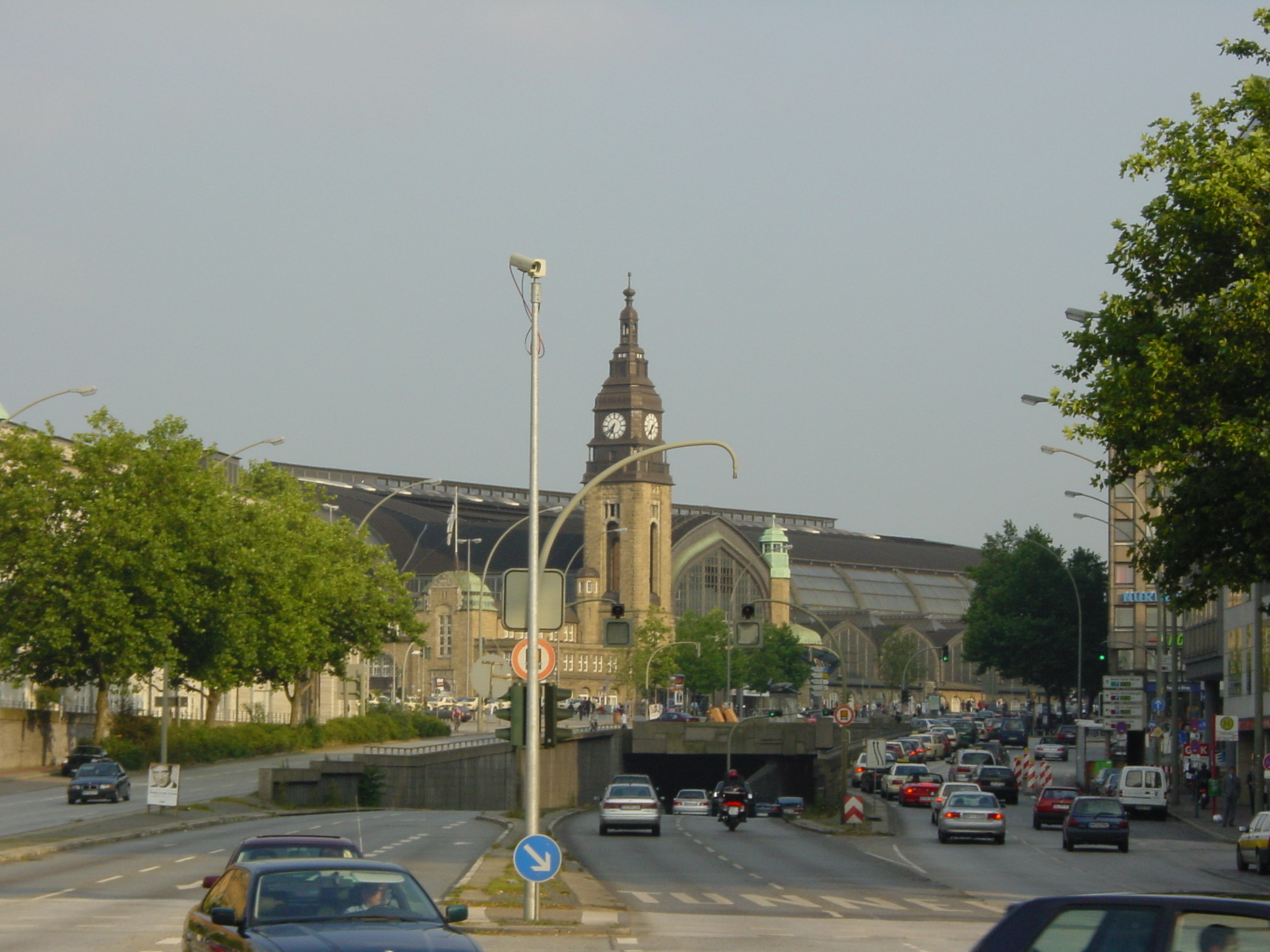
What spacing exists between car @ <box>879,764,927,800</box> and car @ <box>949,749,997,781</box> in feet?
8.77

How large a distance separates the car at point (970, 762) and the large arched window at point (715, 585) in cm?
10720

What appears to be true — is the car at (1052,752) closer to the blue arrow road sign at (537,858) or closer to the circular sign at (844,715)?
the circular sign at (844,715)

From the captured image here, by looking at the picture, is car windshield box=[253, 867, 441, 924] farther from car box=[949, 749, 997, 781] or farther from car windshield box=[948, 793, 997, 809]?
car box=[949, 749, 997, 781]

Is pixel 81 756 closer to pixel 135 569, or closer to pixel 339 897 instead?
pixel 135 569

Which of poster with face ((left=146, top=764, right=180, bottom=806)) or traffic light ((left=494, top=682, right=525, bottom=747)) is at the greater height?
traffic light ((left=494, top=682, right=525, bottom=747))

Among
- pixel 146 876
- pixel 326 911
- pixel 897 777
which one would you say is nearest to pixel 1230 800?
pixel 897 777

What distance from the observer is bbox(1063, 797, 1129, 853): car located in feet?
138

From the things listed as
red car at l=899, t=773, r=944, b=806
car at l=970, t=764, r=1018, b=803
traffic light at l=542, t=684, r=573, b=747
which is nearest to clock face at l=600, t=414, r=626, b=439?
red car at l=899, t=773, r=944, b=806

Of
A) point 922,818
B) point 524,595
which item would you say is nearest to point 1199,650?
point 922,818

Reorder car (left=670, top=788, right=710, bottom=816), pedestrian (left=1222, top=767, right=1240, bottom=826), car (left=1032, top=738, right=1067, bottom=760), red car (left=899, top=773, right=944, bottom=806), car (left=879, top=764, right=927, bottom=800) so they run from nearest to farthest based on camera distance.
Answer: pedestrian (left=1222, top=767, right=1240, bottom=826), red car (left=899, top=773, right=944, bottom=806), car (left=879, top=764, right=927, bottom=800), car (left=670, top=788, right=710, bottom=816), car (left=1032, top=738, right=1067, bottom=760)

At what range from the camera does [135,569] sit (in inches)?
2717

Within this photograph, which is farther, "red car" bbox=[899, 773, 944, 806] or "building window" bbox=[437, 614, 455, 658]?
"building window" bbox=[437, 614, 455, 658]

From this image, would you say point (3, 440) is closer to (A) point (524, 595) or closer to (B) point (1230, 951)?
(A) point (524, 595)

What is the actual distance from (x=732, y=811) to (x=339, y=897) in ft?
147
